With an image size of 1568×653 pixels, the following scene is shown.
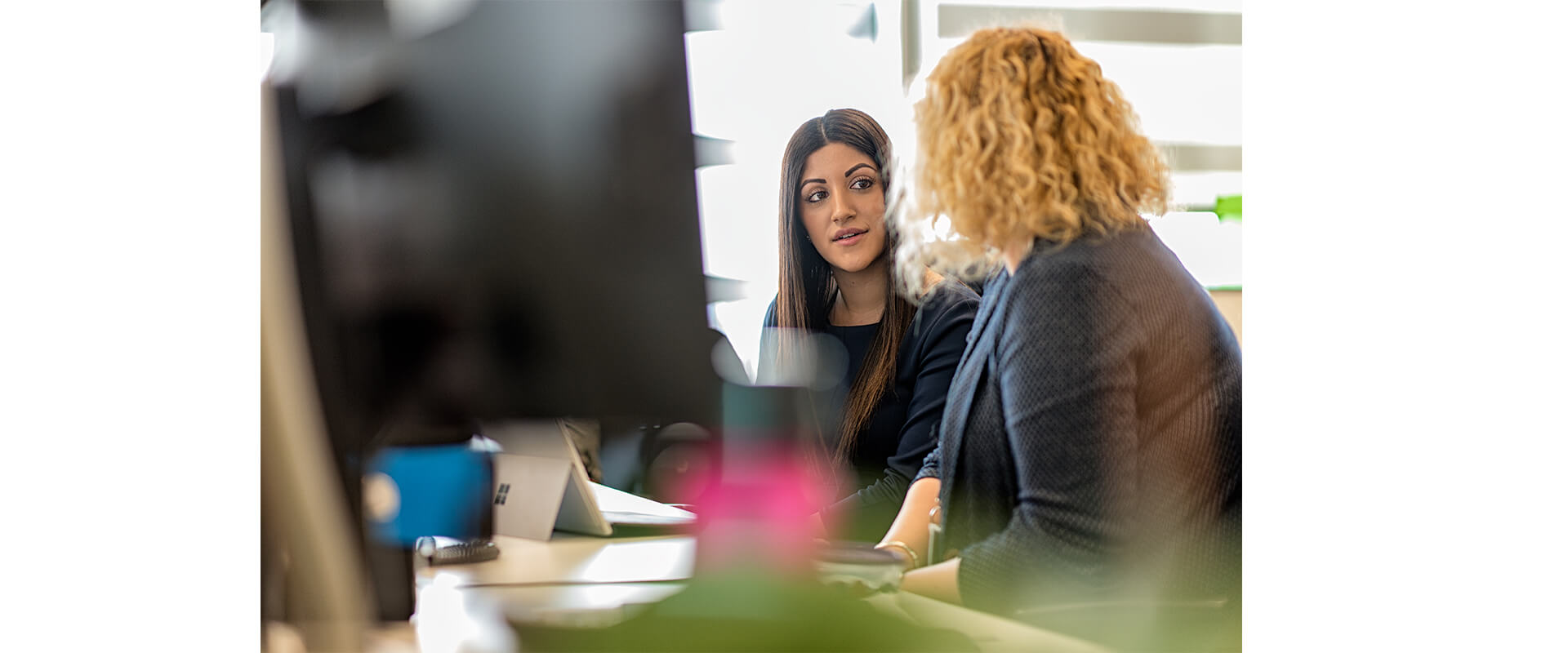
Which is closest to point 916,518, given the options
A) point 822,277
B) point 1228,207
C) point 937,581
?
point 937,581

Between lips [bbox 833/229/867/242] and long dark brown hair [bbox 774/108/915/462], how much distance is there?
42 mm

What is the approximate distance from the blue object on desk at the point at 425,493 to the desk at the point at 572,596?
2.3 inches

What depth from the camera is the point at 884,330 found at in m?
1.72

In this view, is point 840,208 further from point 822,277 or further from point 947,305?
point 947,305

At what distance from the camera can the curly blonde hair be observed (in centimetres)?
168

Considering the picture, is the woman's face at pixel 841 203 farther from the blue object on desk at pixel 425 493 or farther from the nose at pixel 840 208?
the blue object on desk at pixel 425 493

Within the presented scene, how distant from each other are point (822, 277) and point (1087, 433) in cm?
50

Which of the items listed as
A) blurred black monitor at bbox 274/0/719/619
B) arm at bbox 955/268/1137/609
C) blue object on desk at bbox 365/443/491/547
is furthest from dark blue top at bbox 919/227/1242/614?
blue object on desk at bbox 365/443/491/547

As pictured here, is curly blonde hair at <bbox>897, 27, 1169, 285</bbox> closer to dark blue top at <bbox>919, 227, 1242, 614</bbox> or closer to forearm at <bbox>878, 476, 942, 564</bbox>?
dark blue top at <bbox>919, 227, 1242, 614</bbox>

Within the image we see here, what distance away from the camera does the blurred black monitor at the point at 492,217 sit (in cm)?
169

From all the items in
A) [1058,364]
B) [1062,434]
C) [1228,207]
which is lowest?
[1062,434]

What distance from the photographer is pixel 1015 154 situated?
5.50 ft

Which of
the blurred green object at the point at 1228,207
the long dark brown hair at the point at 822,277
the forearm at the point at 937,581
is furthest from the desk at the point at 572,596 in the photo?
the blurred green object at the point at 1228,207
